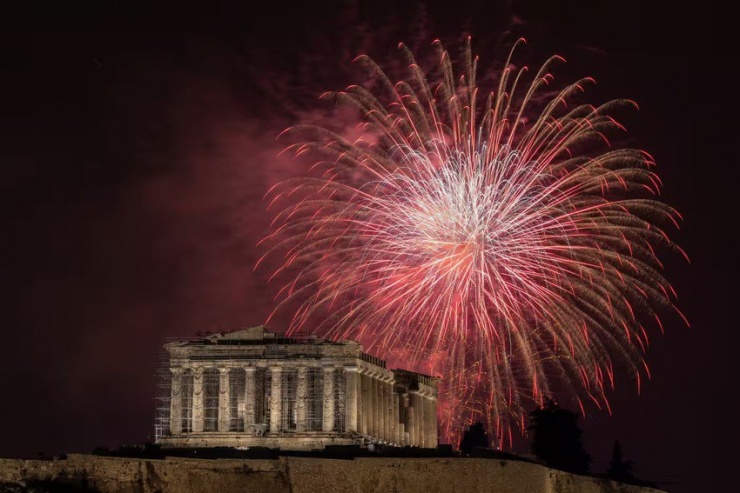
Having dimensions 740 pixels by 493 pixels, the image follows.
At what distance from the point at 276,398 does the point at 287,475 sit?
1003 inches

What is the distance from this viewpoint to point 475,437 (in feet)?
435

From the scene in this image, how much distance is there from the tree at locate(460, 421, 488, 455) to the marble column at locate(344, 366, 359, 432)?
74.4 ft

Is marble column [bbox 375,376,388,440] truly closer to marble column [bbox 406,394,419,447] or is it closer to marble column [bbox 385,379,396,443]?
marble column [bbox 385,379,396,443]

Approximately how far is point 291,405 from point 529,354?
82.3ft

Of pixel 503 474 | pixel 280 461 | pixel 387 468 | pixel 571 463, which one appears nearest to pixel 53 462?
pixel 280 461

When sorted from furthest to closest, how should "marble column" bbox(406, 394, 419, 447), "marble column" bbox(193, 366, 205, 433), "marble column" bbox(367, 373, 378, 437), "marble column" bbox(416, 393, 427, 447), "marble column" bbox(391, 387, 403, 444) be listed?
"marble column" bbox(416, 393, 427, 447)
"marble column" bbox(406, 394, 419, 447)
"marble column" bbox(391, 387, 403, 444)
"marble column" bbox(367, 373, 378, 437)
"marble column" bbox(193, 366, 205, 433)

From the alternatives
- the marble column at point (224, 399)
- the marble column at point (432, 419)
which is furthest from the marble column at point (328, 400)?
the marble column at point (432, 419)

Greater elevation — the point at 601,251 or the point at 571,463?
the point at 601,251

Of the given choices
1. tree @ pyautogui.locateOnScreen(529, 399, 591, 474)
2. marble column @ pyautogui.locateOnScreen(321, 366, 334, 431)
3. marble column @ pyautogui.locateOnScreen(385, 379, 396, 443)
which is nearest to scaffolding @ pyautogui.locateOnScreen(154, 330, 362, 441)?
marble column @ pyautogui.locateOnScreen(321, 366, 334, 431)

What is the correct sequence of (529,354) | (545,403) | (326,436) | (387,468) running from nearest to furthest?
(387,468), (529,354), (326,436), (545,403)

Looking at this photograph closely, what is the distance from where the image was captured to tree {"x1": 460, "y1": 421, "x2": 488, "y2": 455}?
130 m

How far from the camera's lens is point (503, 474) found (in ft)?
277

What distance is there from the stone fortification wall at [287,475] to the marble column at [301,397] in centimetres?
2353

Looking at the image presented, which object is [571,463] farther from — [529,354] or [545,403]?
[529,354]
